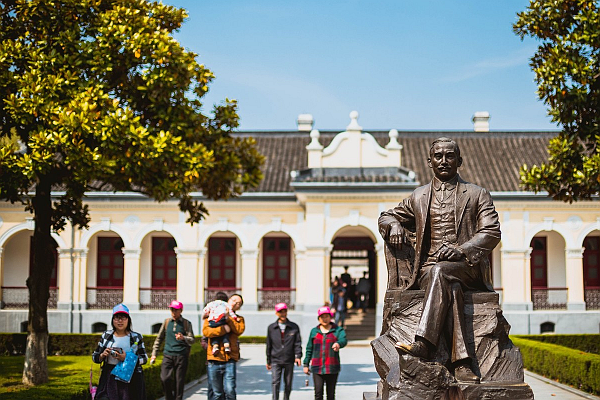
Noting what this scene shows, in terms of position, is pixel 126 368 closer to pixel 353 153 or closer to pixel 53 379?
pixel 53 379

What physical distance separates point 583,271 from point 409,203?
22916 millimetres

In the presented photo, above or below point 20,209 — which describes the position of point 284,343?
below

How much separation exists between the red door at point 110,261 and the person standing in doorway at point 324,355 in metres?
19.5

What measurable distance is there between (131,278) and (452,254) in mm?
21987

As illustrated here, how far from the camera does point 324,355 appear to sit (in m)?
10.4

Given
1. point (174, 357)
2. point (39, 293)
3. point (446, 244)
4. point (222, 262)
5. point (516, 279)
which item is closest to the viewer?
point (446, 244)

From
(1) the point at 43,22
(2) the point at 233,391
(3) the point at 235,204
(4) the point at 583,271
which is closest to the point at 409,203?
(2) the point at 233,391

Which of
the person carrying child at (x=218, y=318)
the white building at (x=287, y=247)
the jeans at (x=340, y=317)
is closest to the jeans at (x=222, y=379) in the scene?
the person carrying child at (x=218, y=318)

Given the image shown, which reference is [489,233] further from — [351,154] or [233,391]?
[351,154]

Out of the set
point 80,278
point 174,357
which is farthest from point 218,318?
point 80,278

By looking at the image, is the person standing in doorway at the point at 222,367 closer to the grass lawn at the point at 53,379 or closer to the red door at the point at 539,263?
the grass lawn at the point at 53,379

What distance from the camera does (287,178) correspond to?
28.0 meters

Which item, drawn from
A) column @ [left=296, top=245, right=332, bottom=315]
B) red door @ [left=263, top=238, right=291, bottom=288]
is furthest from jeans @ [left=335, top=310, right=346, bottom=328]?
red door @ [left=263, top=238, right=291, bottom=288]

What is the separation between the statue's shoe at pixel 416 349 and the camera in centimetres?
640
